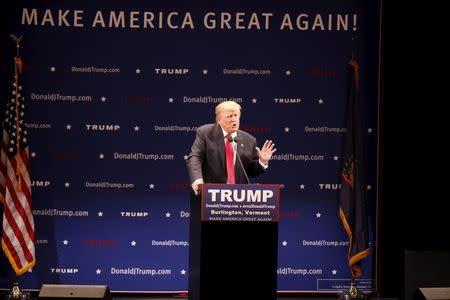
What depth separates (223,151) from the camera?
5.35m

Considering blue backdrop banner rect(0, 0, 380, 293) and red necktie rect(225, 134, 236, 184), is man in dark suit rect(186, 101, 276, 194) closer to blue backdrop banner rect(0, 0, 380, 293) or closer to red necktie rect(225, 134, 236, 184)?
red necktie rect(225, 134, 236, 184)

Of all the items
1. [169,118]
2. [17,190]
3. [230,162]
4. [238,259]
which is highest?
[169,118]

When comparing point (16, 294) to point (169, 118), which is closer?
point (16, 294)

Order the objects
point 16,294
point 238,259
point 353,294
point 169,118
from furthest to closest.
→ point 169,118
point 353,294
point 16,294
point 238,259

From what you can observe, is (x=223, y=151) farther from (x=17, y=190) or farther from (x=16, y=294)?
(x=16, y=294)

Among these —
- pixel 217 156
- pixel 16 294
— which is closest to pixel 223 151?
pixel 217 156

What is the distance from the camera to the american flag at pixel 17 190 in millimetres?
6199

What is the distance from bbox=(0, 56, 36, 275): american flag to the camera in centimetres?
620

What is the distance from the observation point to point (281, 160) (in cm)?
671

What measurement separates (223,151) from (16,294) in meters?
2.35

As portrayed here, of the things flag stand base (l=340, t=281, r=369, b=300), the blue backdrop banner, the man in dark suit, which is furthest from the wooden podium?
the blue backdrop banner

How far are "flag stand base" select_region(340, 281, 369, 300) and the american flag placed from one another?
9.17 ft

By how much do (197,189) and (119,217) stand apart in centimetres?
199

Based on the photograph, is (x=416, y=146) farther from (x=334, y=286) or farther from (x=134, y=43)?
(x=134, y=43)
